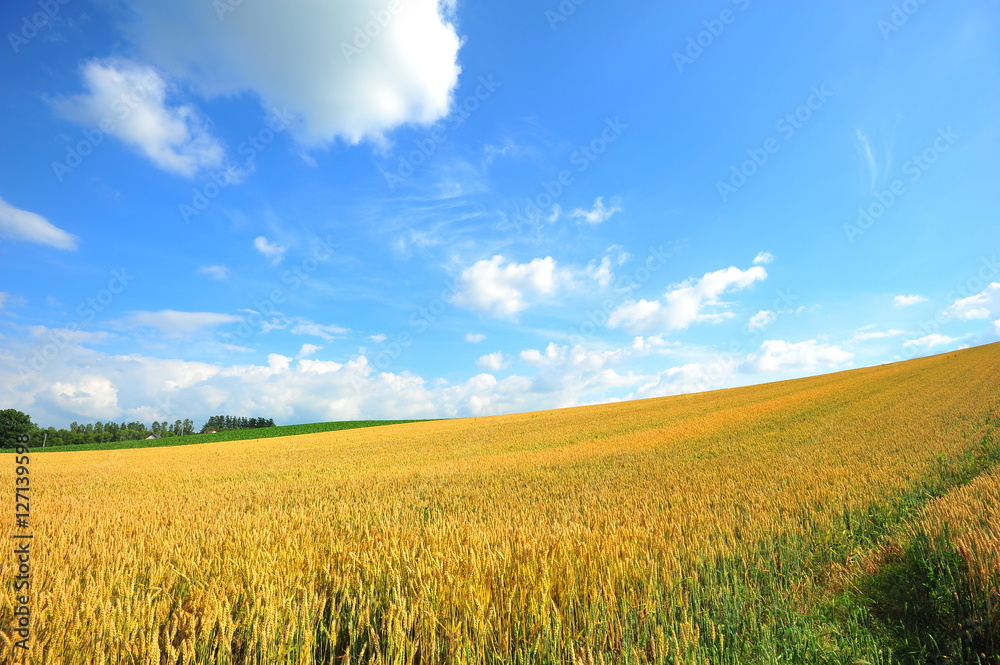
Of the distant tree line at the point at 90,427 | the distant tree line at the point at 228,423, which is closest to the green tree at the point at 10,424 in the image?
the distant tree line at the point at 90,427

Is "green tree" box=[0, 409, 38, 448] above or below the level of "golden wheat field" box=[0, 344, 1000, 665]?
above

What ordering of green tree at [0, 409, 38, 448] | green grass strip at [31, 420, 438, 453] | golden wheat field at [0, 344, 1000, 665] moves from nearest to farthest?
1. golden wheat field at [0, 344, 1000, 665]
2. green grass strip at [31, 420, 438, 453]
3. green tree at [0, 409, 38, 448]

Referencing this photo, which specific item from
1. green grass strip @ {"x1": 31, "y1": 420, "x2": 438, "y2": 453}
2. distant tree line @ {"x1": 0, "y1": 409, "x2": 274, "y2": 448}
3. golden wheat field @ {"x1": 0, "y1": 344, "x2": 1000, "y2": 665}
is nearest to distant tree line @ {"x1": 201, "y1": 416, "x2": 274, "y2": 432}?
distant tree line @ {"x1": 0, "y1": 409, "x2": 274, "y2": 448}

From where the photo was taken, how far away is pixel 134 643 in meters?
2.91

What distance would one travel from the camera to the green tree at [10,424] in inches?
2372

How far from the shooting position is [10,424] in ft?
204

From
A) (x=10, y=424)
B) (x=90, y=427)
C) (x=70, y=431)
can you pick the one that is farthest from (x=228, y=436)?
(x=90, y=427)

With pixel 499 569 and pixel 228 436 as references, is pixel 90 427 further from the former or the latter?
pixel 499 569

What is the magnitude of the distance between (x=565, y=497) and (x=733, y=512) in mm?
2830

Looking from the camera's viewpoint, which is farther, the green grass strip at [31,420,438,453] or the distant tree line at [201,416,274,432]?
the distant tree line at [201,416,274,432]

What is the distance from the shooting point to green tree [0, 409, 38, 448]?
198ft

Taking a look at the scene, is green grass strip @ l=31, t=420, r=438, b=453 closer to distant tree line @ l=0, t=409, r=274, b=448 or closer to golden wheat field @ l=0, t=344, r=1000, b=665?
distant tree line @ l=0, t=409, r=274, b=448

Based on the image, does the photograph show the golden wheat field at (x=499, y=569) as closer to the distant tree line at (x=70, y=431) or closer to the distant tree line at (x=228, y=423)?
the distant tree line at (x=70, y=431)

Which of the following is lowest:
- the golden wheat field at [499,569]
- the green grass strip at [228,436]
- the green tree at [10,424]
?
the green grass strip at [228,436]
